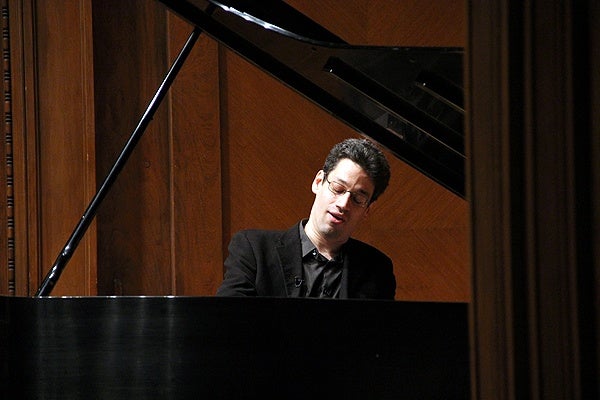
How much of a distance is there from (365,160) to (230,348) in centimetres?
83

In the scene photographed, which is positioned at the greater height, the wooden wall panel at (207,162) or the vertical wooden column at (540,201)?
the wooden wall panel at (207,162)

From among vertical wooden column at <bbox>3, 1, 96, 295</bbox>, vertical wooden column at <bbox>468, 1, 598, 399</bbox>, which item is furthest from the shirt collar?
vertical wooden column at <bbox>468, 1, 598, 399</bbox>

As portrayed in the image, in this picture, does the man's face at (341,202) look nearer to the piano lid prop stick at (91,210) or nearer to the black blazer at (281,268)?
the black blazer at (281,268)

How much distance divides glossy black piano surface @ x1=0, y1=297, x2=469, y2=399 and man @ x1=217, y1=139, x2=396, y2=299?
23.2 inches

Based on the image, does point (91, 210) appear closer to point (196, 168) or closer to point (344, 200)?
point (344, 200)

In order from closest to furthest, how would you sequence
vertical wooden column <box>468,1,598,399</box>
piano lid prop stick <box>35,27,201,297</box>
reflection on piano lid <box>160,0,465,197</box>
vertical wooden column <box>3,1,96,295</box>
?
vertical wooden column <box>468,1,598,399</box> → reflection on piano lid <box>160,0,465,197</box> → piano lid prop stick <box>35,27,201,297</box> → vertical wooden column <box>3,1,96,295</box>

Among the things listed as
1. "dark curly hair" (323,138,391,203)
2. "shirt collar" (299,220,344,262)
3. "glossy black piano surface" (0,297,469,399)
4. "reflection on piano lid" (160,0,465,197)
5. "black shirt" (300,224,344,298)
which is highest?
"reflection on piano lid" (160,0,465,197)

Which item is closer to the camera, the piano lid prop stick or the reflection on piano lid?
the reflection on piano lid

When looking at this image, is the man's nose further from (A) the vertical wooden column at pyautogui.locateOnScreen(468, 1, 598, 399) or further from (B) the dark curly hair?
(A) the vertical wooden column at pyautogui.locateOnScreen(468, 1, 598, 399)

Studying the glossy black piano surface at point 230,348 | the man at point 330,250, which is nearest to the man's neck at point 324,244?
the man at point 330,250

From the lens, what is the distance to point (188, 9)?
1900 mm

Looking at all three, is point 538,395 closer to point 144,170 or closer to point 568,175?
point 568,175

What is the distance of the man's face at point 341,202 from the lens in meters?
2.24

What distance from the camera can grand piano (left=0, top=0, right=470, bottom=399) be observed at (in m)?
1.52
